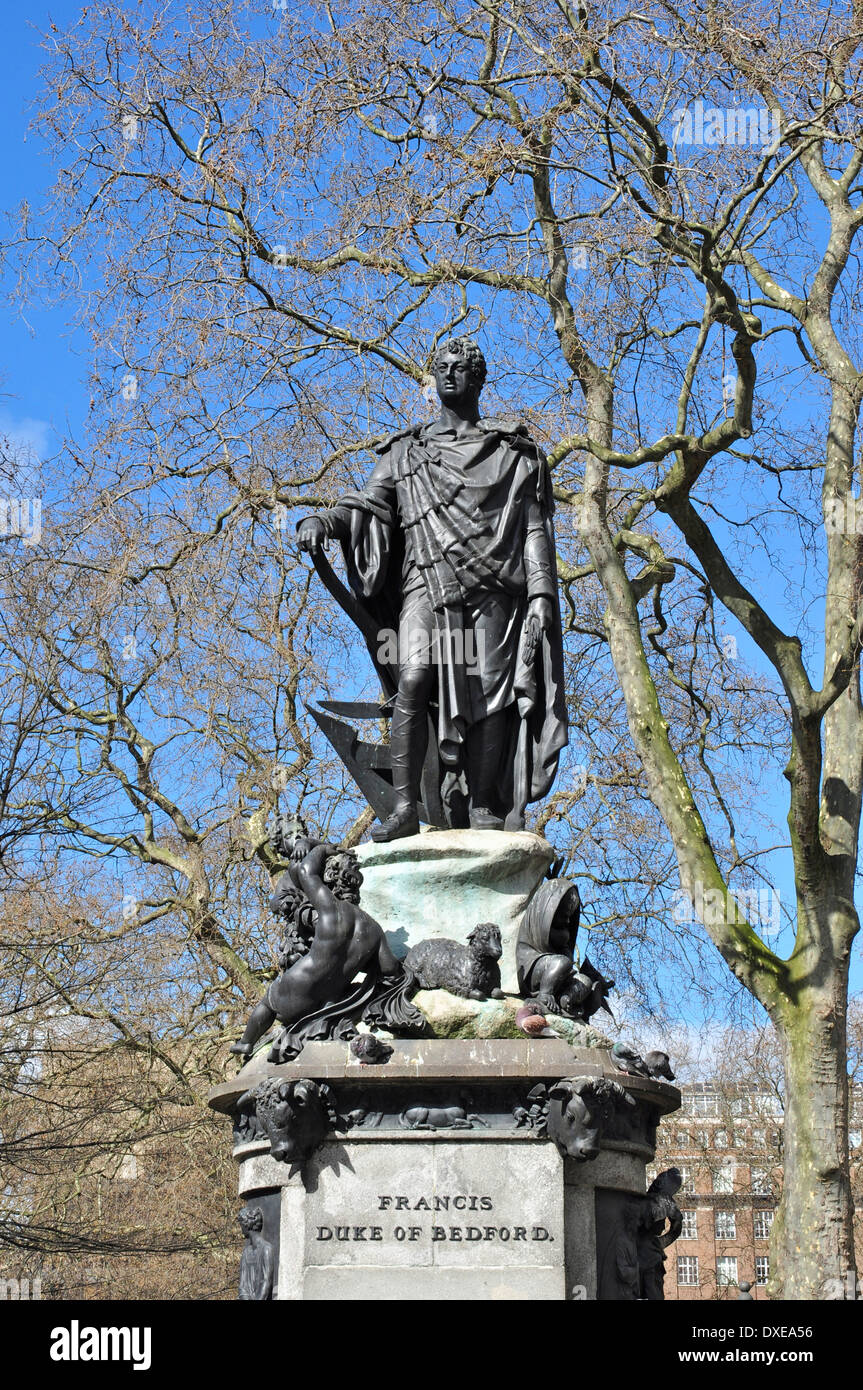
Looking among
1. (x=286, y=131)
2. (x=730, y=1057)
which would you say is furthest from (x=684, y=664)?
(x=730, y=1057)

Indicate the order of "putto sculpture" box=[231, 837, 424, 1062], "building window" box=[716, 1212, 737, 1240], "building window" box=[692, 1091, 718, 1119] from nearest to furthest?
"putto sculpture" box=[231, 837, 424, 1062]
"building window" box=[692, 1091, 718, 1119]
"building window" box=[716, 1212, 737, 1240]

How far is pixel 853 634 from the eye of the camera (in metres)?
13.4

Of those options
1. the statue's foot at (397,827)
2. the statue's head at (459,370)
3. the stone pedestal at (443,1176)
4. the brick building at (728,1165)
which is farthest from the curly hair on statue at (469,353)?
the brick building at (728,1165)

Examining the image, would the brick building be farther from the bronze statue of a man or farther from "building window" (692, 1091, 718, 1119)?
the bronze statue of a man

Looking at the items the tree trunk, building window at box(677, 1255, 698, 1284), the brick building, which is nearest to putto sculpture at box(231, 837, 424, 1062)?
the tree trunk

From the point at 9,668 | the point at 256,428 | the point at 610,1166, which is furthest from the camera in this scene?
the point at 256,428

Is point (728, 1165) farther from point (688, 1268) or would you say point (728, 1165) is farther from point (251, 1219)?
point (251, 1219)

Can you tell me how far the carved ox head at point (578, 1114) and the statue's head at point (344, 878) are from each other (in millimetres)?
1193

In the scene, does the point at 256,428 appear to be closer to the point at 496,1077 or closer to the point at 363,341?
the point at 363,341

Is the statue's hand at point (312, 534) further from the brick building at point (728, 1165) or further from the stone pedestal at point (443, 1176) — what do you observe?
the brick building at point (728, 1165)

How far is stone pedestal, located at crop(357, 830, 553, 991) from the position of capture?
7336 millimetres

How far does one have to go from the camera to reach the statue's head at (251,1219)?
6.87m

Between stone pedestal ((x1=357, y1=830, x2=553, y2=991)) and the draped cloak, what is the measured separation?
46cm
